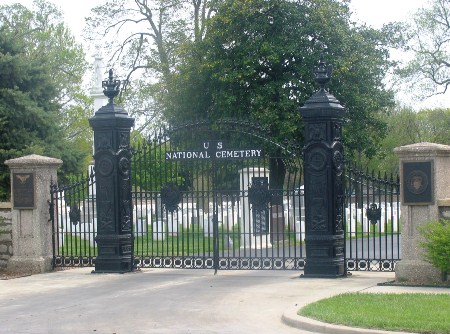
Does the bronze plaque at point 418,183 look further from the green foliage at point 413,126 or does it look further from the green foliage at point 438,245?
the green foliage at point 413,126

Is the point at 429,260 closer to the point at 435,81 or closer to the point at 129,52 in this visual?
the point at 129,52

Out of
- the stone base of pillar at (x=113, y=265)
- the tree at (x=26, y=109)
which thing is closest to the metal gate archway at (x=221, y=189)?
the stone base of pillar at (x=113, y=265)

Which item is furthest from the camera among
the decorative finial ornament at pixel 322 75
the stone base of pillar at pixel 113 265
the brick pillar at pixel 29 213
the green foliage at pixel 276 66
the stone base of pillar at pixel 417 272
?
the green foliage at pixel 276 66

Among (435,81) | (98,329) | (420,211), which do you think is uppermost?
(435,81)

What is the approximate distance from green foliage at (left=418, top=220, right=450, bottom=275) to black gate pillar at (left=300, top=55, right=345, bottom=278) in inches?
79.7

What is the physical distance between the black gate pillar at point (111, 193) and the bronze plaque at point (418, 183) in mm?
5677

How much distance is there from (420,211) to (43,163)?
759 centimetres

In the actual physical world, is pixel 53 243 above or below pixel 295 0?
below

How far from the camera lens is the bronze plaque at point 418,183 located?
46.4 feet

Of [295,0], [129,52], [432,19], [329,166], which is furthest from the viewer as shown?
[432,19]

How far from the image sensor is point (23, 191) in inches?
685

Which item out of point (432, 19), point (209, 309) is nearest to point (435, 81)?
point (432, 19)

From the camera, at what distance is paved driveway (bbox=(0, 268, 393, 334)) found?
1112 centimetres

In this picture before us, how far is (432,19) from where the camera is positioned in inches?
1932
